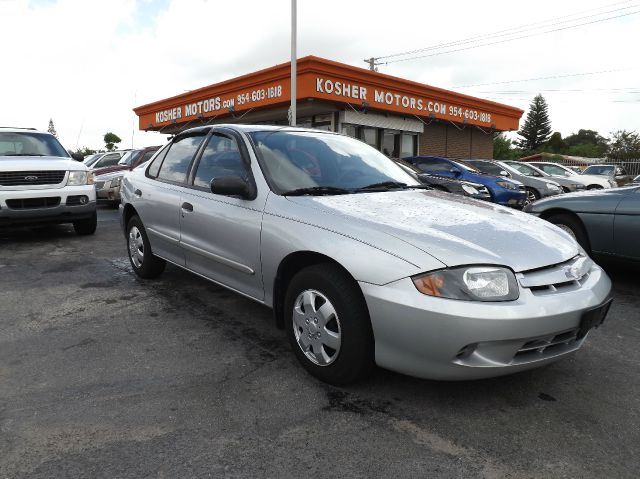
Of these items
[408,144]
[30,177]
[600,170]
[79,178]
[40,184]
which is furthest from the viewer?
[408,144]

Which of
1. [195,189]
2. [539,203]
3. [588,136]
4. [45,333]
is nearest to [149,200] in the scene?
[195,189]

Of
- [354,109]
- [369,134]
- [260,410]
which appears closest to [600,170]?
[369,134]

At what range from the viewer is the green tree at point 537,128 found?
83.2 m

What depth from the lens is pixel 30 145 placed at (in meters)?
8.09

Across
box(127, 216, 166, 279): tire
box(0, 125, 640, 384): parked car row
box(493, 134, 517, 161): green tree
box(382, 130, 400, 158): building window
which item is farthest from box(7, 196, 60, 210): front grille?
box(493, 134, 517, 161): green tree

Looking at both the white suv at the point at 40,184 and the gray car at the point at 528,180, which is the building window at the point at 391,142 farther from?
the white suv at the point at 40,184

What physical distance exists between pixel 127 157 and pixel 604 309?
43.1ft

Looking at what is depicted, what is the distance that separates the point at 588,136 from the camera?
103 m

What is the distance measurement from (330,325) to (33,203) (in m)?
6.19

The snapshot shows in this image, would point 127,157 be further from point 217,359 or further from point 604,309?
point 604,309

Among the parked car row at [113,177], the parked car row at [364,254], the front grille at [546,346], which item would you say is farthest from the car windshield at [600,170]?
the front grille at [546,346]

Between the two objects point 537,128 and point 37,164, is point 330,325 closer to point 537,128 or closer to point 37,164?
A: point 37,164

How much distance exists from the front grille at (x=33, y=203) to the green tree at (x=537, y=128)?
86.1 m

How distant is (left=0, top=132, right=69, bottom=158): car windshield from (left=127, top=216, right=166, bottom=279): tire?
156 inches
